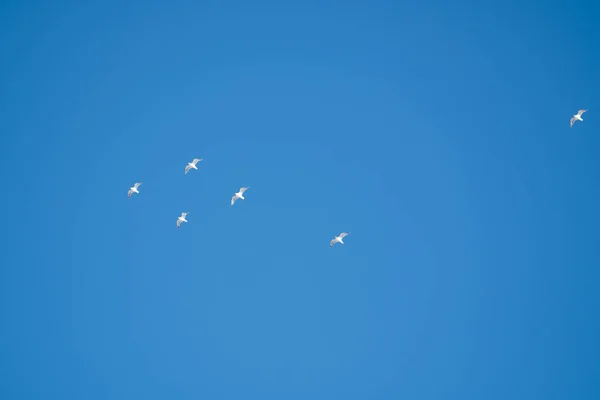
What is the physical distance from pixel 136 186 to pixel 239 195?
4671mm

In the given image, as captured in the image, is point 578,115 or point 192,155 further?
point 192,155

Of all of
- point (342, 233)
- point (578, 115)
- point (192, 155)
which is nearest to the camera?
point (578, 115)

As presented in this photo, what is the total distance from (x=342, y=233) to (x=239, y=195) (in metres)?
5.05

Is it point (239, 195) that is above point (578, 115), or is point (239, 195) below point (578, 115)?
below

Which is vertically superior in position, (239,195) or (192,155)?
(192,155)

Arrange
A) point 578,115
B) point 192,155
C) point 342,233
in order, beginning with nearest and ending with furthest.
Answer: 1. point 578,115
2. point 342,233
3. point 192,155

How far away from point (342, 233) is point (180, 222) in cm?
766

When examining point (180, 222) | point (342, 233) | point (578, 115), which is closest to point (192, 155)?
point (180, 222)

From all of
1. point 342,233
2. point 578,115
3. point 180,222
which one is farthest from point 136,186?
point 578,115

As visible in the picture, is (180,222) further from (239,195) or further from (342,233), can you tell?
(342,233)

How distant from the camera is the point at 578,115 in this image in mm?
36406

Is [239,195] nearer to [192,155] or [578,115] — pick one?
[192,155]

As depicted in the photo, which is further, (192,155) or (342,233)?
(192,155)

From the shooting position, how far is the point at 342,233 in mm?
39219
